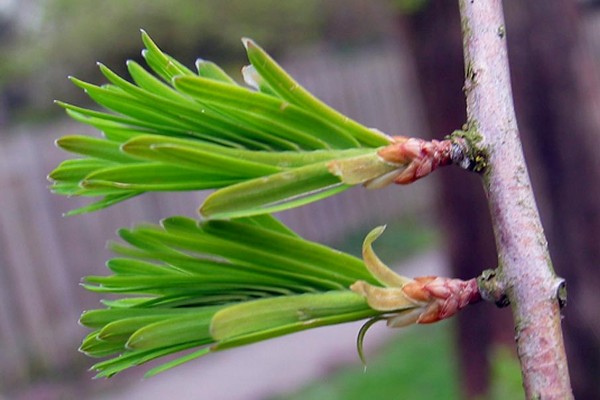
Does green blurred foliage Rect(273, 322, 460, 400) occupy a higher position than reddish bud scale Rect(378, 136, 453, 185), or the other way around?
reddish bud scale Rect(378, 136, 453, 185)

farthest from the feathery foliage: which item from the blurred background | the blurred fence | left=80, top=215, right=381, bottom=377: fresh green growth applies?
the blurred fence

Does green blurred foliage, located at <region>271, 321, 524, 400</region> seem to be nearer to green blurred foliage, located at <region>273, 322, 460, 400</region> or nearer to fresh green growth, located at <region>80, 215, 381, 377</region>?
green blurred foliage, located at <region>273, 322, 460, 400</region>

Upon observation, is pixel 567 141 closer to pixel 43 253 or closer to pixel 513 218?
pixel 513 218

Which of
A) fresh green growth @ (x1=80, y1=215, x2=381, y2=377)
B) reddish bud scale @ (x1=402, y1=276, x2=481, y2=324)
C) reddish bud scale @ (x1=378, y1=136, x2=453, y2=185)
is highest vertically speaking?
reddish bud scale @ (x1=378, y1=136, x2=453, y2=185)

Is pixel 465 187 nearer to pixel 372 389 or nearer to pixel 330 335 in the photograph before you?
pixel 372 389

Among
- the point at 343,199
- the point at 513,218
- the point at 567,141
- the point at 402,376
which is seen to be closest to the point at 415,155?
the point at 513,218

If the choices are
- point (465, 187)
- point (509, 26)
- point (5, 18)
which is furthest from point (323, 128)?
point (5, 18)

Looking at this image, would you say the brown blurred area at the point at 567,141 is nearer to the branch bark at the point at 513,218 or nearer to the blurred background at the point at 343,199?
the blurred background at the point at 343,199
